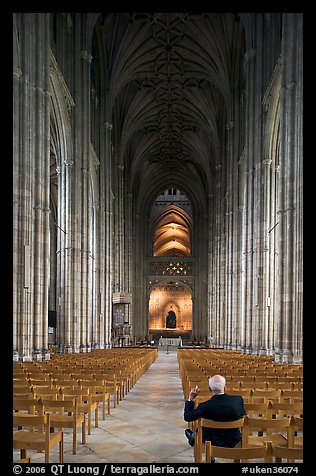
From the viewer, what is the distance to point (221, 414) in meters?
5.46

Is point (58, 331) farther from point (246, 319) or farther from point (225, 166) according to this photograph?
point (225, 166)

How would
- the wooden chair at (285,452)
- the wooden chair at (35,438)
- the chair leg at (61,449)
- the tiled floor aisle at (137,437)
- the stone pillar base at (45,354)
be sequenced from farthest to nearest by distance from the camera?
the stone pillar base at (45,354) → the tiled floor aisle at (137,437) → the chair leg at (61,449) → the wooden chair at (35,438) → the wooden chair at (285,452)

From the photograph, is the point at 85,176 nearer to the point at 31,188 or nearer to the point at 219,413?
the point at 31,188

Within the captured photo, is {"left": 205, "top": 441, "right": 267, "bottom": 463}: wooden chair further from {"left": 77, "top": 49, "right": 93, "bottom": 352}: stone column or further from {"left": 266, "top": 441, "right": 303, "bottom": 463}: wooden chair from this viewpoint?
{"left": 77, "top": 49, "right": 93, "bottom": 352}: stone column

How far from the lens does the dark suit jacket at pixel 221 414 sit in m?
5.45

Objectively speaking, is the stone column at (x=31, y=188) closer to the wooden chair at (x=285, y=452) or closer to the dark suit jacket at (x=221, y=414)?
the dark suit jacket at (x=221, y=414)

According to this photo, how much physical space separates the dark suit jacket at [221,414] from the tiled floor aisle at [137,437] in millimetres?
905

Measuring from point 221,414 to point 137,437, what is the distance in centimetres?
254

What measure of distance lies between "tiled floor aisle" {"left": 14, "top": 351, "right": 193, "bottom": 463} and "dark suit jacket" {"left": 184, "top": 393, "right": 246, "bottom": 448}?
905mm

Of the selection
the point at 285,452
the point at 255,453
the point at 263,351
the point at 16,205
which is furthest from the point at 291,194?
the point at 255,453

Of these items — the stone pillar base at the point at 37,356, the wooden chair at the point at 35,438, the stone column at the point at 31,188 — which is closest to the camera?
the wooden chair at the point at 35,438

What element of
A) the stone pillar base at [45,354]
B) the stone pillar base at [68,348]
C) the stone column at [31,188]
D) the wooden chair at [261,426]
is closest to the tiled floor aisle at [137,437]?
the wooden chair at [261,426]

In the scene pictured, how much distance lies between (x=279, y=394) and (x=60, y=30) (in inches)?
914

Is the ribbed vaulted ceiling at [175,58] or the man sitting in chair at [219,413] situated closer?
the man sitting in chair at [219,413]
